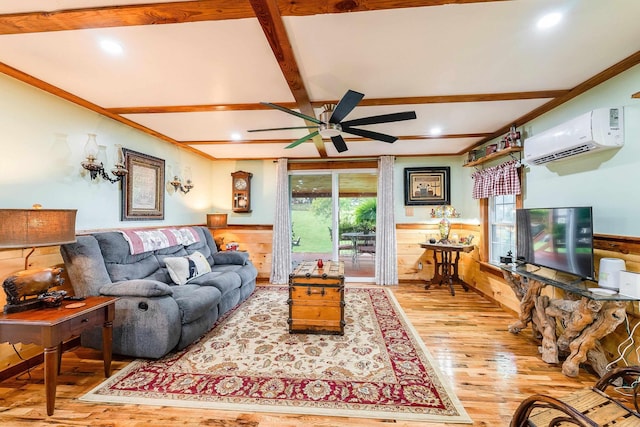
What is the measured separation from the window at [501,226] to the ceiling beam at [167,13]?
130 inches

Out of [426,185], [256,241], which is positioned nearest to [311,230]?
[256,241]

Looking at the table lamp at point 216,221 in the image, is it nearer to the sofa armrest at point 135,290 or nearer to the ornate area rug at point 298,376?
the ornate area rug at point 298,376

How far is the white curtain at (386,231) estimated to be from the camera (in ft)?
17.3

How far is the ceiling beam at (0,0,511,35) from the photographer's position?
154 cm

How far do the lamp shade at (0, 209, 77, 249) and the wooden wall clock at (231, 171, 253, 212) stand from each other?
11.5ft

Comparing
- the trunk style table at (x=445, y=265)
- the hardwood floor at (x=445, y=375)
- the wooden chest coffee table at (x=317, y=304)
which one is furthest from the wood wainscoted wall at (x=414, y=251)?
the wooden chest coffee table at (x=317, y=304)

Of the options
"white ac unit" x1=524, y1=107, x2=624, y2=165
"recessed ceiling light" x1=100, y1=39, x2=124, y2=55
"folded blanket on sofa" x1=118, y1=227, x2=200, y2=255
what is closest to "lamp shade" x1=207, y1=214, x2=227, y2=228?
"folded blanket on sofa" x1=118, y1=227, x2=200, y2=255

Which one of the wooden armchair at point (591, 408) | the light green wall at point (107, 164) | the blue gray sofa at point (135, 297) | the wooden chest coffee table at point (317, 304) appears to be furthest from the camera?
the wooden chest coffee table at point (317, 304)

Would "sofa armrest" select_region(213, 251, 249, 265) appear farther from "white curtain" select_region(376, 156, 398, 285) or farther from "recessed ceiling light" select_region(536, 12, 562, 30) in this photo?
"recessed ceiling light" select_region(536, 12, 562, 30)

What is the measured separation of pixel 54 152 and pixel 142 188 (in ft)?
3.77

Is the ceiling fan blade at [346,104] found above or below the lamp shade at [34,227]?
above

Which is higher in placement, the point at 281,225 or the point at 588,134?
the point at 588,134

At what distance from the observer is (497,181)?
3.90m

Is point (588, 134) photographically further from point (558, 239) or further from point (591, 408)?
point (591, 408)
